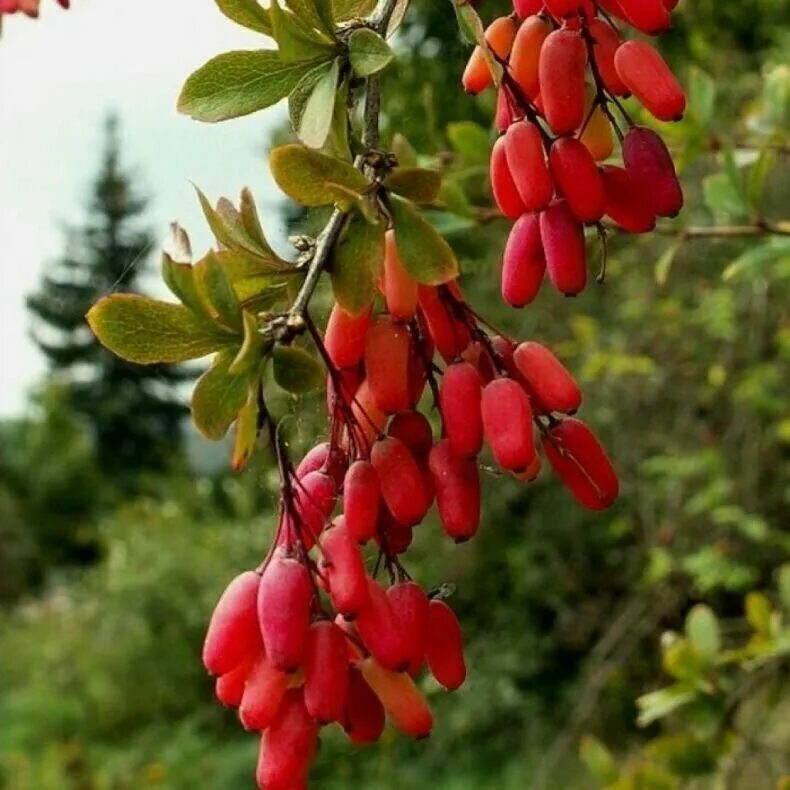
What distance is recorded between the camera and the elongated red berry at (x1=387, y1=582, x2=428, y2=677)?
0.39m

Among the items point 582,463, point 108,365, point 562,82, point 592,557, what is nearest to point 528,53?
point 562,82

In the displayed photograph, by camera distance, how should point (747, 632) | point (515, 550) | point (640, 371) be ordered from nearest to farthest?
1. point (747, 632)
2. point (640, 371)
3. point (515, 550)

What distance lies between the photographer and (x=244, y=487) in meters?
5.47

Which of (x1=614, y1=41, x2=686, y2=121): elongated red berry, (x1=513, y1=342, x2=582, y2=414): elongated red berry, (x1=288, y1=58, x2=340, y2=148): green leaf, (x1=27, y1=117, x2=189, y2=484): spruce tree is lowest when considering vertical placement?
(x1=27, y1=117, x2=189, y2=484): spruce tree

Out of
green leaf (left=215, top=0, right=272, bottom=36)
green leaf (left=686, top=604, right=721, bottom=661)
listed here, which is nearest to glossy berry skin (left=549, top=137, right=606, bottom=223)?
green leaf (left=215, top=0, right=272, bottom=36)

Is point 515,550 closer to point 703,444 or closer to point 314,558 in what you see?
point 703,444

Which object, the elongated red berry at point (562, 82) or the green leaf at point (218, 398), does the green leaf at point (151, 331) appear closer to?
the green leaf at point (218, 398)

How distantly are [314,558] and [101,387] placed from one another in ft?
45.5

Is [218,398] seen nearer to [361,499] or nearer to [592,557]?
[361,499]

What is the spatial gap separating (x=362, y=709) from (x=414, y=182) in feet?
0.52

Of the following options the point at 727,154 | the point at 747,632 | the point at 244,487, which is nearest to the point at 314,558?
the point at 727,154

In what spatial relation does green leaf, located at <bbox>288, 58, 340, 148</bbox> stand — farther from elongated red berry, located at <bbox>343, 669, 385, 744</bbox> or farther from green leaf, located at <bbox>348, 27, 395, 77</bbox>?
elongated red berry, located at <bbox>343, 669, 385, 744</bbox>

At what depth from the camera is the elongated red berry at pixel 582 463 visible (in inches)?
16.8

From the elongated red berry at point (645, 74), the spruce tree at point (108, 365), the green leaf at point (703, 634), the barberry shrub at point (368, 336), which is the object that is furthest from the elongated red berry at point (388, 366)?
the spruce tree at point (108, 365)
